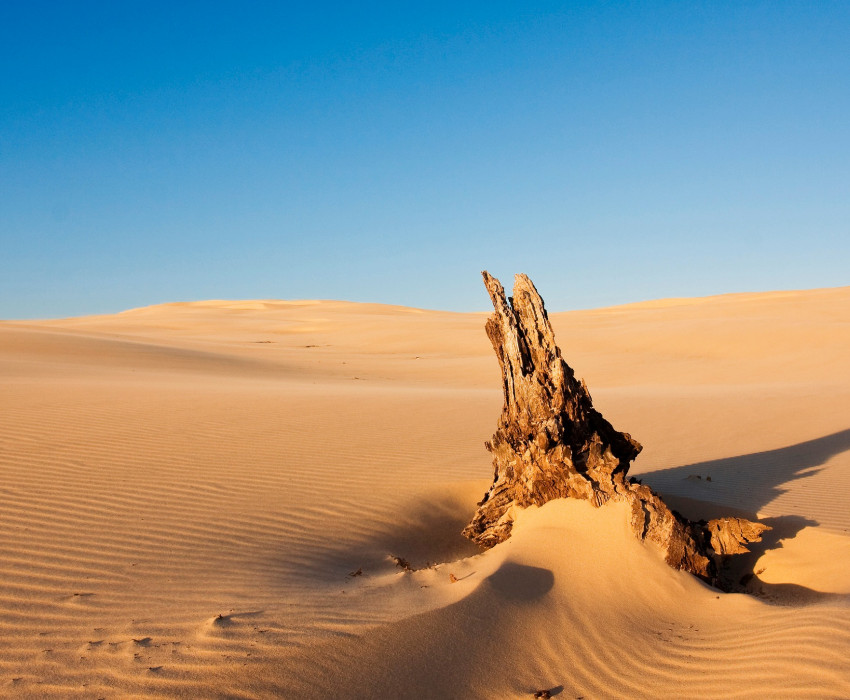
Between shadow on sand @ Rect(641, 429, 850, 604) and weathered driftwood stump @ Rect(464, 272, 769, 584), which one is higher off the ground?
weathered driftwood stump @ Rect(464, 272, 769, 584)

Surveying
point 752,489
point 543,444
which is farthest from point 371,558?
point 752,489

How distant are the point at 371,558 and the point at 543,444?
2249 millimetres

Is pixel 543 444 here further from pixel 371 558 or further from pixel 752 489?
pixel 752 489

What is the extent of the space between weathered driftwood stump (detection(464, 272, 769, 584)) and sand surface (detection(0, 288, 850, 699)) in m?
0.35

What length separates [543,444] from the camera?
7.40 metres

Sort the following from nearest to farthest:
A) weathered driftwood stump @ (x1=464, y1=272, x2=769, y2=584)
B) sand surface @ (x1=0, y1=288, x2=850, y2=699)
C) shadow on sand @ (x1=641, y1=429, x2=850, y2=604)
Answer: sand surface @ (x1=0, y1=288, x2=850, y2=699), shadow on sand @ (x1=641, y1=429, x2=850, y2=604), weathered driftwood stump @ (x1=464, y1=272, x2=769, y2=584)

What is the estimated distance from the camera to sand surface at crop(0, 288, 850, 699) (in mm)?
4324

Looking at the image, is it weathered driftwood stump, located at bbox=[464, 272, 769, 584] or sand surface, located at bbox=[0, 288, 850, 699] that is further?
weathered driftwood stump, located at bbox=[464, 272, 769, 584]

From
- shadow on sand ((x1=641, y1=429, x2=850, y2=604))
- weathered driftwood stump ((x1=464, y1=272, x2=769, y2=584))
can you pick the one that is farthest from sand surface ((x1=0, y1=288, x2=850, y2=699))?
weathered driftwood stump ((x1=464, y1=272, x2=769, y2=584))

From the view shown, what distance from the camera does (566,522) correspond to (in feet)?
22.9

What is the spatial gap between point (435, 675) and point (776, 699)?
2066 mm

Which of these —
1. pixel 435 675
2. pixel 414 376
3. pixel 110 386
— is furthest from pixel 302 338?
pixel 435 675

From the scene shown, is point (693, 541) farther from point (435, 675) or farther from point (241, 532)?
point (241, 532)

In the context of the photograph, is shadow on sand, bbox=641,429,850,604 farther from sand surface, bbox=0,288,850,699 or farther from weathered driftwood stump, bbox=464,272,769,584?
weathered driftwood stump, bbox=464,272,769,584
